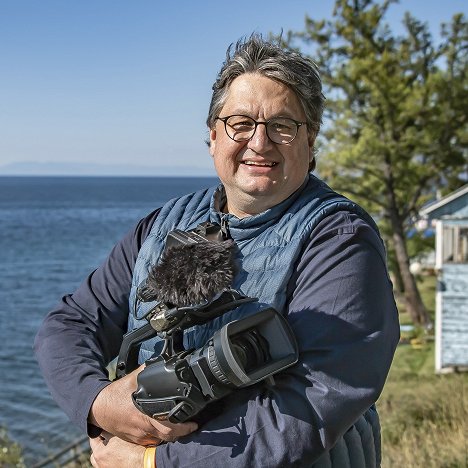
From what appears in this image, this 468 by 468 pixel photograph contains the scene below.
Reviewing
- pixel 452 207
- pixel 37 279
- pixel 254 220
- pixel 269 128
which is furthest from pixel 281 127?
pixel 37 279

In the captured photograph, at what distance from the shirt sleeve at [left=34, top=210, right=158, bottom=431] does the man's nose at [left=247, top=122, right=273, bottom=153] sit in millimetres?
566

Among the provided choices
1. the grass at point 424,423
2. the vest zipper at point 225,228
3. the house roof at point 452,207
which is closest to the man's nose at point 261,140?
the vest zipper at point 225,228

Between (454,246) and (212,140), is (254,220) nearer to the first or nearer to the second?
(212,140)

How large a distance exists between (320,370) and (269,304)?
25 centimetres

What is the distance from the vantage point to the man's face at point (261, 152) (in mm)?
2307

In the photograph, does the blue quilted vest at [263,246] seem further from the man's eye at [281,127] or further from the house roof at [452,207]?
the house roof at [452,207]

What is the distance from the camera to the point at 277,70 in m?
2.30

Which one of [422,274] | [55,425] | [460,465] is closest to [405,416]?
[460,465]

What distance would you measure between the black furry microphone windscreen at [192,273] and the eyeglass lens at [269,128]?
36cm

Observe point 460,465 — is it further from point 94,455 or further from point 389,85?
point 389,85

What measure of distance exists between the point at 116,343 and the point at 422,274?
115 feet

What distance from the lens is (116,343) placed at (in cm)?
270

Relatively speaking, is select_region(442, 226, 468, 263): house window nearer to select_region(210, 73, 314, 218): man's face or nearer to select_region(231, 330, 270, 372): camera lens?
select_region(210, 73, 314, 218): man's face

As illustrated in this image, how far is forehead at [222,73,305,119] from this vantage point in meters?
2.30
